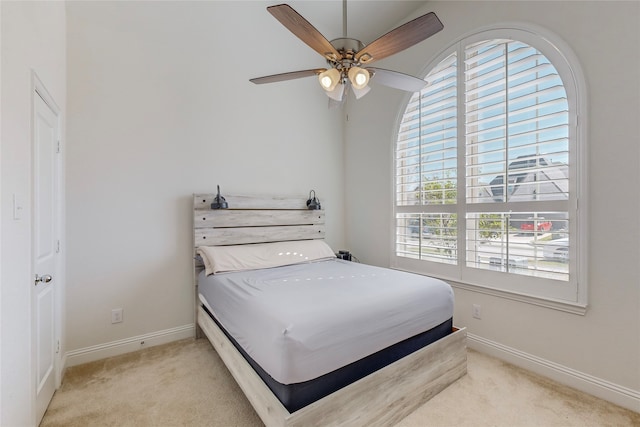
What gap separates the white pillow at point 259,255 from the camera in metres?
2.60

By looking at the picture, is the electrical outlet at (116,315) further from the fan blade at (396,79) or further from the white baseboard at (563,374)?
the white baseboard at (563,374)

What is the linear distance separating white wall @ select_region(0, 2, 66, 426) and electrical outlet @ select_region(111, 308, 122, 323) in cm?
101

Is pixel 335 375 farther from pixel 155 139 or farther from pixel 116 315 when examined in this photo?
pixel 155 139

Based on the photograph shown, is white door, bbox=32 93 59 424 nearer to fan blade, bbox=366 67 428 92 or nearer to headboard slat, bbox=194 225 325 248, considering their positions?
headboard slat, bbox=194 225 325 248

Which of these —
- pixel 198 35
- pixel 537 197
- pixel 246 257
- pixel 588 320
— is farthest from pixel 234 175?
pixel 588 320

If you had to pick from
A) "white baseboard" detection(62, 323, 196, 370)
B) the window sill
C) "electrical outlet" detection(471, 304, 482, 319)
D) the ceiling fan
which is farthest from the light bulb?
"white baseboard" detection(62, 323, 196, 370)

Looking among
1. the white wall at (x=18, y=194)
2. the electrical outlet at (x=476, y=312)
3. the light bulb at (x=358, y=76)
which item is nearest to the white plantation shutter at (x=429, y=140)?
the electrical outlet at (x=476, y=312)

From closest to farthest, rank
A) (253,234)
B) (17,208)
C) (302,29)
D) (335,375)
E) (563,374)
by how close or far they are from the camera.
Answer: (17,208) → (335,375) → (302,29) → (563,374) → (253,234)

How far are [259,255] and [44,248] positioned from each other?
154 cm

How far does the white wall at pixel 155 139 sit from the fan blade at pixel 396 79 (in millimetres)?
1741

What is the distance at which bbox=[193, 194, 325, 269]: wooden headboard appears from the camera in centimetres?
282

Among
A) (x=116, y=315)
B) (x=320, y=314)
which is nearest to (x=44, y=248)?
(x=116, y=315)

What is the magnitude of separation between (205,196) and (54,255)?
1209 millimetres

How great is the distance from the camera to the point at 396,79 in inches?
76.4
